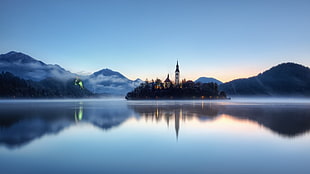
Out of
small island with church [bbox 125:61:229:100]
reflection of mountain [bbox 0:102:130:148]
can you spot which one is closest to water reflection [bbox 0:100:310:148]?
reflection of mountain [bbox 0:102:130:148]

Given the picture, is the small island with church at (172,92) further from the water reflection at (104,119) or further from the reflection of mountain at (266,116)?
the water reflection at (104,119)

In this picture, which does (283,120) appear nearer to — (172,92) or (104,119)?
(104,119)

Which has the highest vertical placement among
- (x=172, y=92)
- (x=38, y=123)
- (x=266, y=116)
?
(x=172, y=92)

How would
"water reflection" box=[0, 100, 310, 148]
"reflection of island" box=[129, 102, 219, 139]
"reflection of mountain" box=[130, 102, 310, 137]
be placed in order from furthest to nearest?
"reflection of island" box=[129, 102, 219, 139] < "reflection of mountain" box=[130, 102, 310, 137] < "water reflection" box=[0, 100, 310, 148]

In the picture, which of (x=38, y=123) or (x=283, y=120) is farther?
(x=283, y=120)

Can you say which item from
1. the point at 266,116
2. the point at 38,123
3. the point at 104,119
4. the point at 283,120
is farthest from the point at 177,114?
the point at 38,123

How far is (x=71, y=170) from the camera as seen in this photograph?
24.9 feet

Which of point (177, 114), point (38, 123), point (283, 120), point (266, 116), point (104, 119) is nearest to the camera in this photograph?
point (38, 123)

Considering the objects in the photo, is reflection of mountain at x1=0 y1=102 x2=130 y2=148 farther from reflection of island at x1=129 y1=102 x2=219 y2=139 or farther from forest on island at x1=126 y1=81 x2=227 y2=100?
forest on island at x1=126 y1=81 x2=227 y2=100

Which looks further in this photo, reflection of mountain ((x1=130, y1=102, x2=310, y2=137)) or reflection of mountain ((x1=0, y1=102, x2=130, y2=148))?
reflection of mountain ((x1=130, y1=102, x2=310, y2=137))

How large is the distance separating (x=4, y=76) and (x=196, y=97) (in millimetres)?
136294

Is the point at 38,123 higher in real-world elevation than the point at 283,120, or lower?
higher

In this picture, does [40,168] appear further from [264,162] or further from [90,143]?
[264,162]

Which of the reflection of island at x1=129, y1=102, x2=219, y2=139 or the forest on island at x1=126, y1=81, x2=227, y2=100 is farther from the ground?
the forest on island at x1=126, y1=81, x2=227, y2=100
